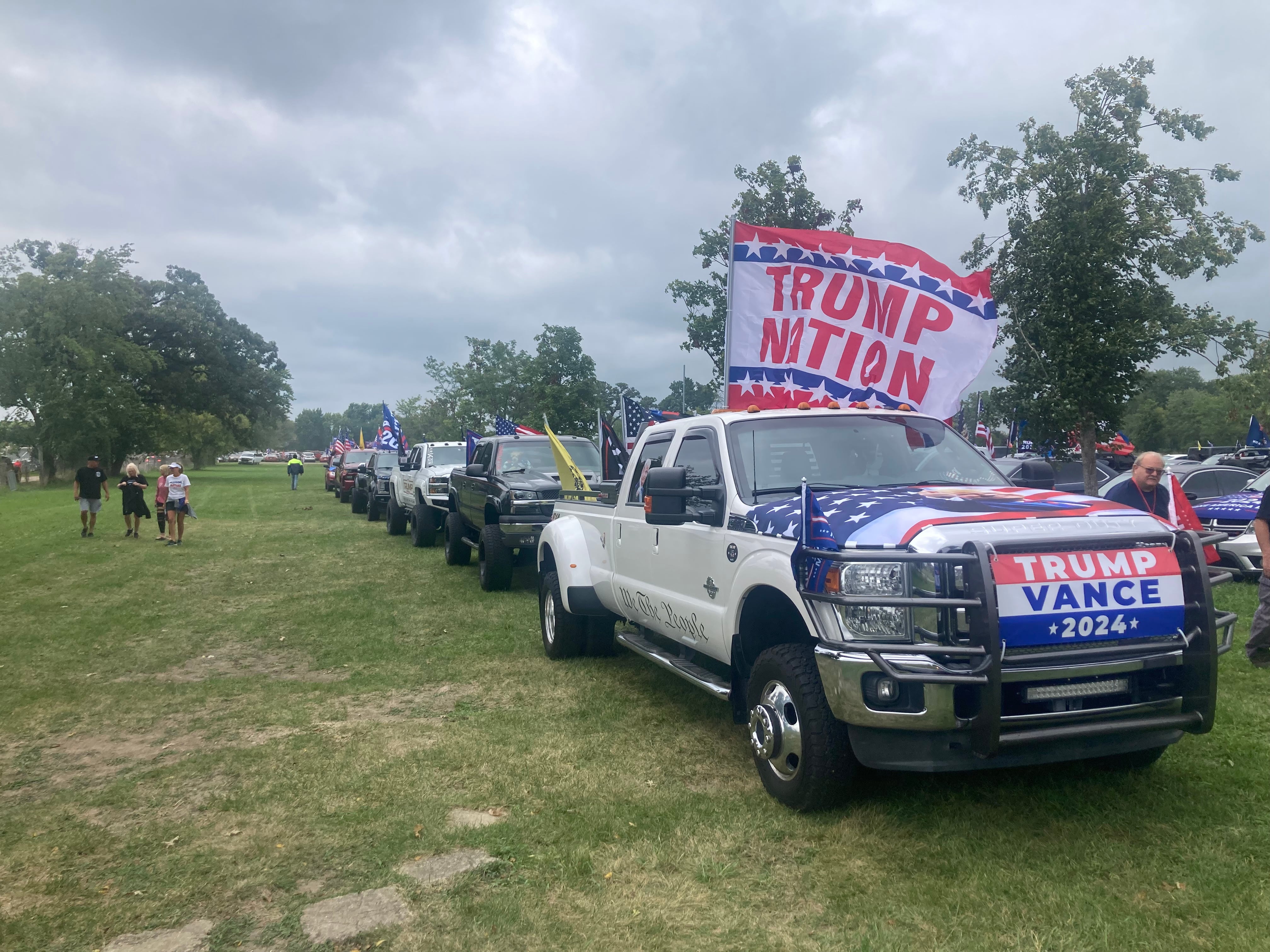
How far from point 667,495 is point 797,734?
1416 millimetres

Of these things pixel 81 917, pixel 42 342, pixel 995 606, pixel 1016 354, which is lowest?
pixel 81 917

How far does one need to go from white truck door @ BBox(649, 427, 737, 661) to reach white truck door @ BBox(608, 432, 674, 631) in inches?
5.2

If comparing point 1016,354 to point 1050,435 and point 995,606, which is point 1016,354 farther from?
point 995,606

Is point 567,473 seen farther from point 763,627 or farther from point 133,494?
point 133,494

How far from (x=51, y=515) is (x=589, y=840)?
26771 mm

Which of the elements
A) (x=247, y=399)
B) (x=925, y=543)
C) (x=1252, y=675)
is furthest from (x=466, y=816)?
(x=247, y=399)

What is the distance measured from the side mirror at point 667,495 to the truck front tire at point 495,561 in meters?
6.25

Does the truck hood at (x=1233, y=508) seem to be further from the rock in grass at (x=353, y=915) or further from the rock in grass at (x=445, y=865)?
the rock in grass at (x=353, y=915)

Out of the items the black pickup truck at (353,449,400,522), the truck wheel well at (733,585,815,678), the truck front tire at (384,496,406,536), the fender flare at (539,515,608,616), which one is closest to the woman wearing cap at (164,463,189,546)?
the truck front tire at (384,496,406,536)

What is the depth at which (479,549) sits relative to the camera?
11.9 m

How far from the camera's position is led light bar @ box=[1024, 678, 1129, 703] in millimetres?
3807

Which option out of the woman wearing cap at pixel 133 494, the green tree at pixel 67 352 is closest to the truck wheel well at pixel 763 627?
the woman wearing cap at pixel 133 494

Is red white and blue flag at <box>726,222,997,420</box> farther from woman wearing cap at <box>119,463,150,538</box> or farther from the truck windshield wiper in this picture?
woman wearing cap at <box>119,463,150,538</box>

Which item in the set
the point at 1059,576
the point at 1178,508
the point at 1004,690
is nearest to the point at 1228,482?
the point at 1178,508
